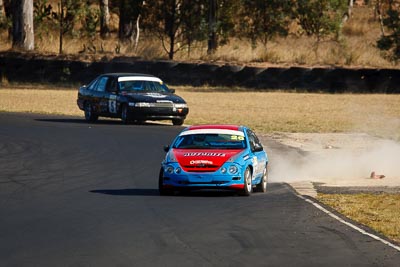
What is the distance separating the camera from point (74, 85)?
5116 cm

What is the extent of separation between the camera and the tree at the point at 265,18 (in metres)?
63.1

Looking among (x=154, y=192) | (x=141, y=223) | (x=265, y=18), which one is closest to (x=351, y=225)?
(x=141, y=223)

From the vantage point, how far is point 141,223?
15.1 metres

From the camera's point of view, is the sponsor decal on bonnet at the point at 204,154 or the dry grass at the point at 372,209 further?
the sponsor decal on bonnet at the point at 204,154

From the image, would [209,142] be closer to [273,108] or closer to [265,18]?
[273,108]

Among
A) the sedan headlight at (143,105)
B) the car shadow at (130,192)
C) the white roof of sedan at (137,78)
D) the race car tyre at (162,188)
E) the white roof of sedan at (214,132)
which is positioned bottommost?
the sedan headlight at (143,105)

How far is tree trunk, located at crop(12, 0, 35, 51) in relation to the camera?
58219 millimetres

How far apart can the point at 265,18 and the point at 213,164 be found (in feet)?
152

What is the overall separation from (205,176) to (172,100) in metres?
15.2

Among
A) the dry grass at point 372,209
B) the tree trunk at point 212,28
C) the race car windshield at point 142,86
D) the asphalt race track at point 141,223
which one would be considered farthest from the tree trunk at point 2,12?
the dry grass at point 372,209

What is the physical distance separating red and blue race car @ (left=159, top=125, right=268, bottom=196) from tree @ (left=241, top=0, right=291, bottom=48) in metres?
43.1

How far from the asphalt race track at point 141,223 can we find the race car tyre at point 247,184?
8.3 inches

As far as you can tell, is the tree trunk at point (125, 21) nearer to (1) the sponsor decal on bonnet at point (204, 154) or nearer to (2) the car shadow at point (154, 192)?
(2) the car shadow at point (154, 192)

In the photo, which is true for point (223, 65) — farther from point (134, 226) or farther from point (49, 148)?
point (134, 226)
